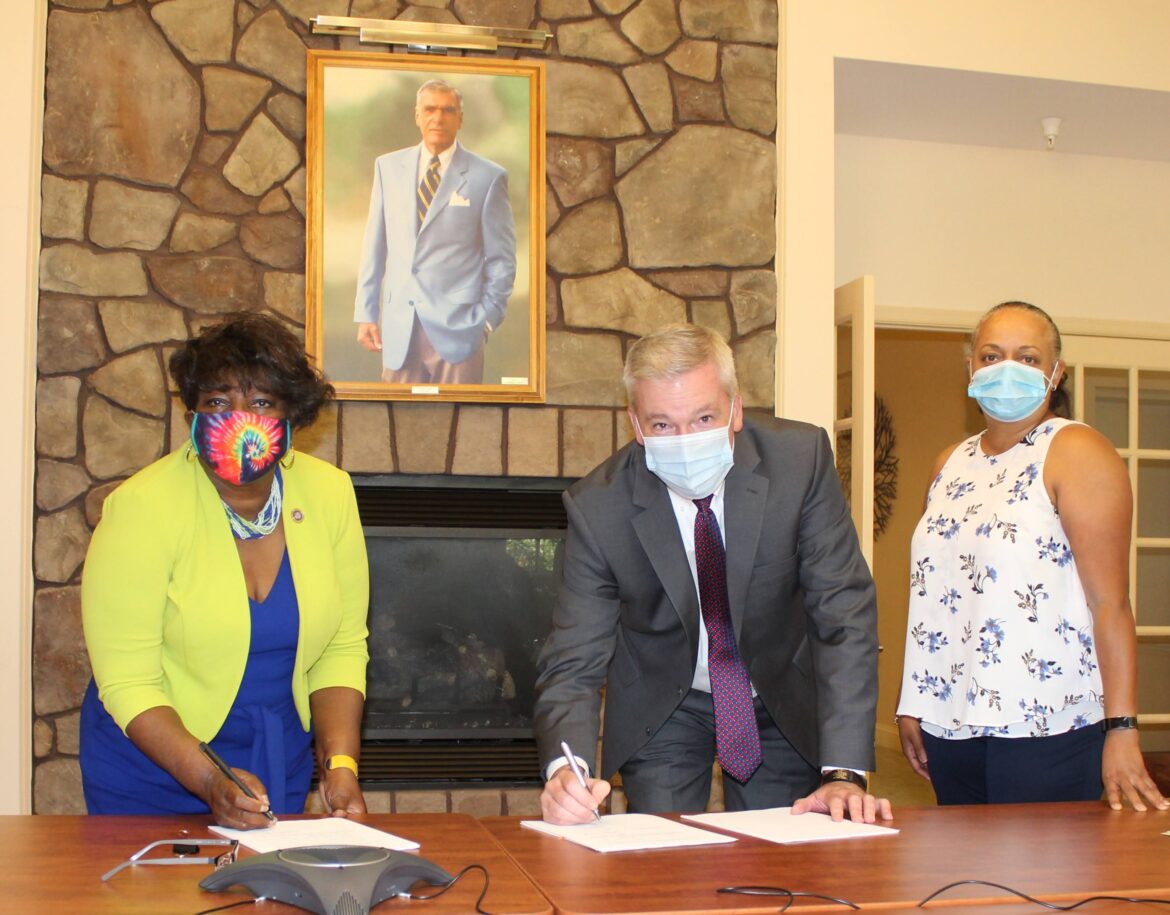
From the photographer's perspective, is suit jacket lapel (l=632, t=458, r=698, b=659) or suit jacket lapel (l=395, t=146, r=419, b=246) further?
suit jacket lapel (l=395, t=146, r=419, b=246)

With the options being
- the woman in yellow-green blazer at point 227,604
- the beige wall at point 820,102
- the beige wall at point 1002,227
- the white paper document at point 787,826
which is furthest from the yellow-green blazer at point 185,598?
the beige wall at point 1002,227

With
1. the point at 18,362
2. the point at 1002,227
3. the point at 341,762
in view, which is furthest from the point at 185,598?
the point at 1002,227

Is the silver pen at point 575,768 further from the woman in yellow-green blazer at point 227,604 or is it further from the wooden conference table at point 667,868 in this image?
the woman in yellow-green blazer at point 227,604

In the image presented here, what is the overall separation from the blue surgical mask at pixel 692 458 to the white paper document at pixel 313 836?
73 centimetres

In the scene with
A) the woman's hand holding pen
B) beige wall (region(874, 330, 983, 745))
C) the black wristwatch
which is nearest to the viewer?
the woman's hand holding pen

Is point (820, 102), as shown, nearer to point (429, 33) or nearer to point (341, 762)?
point (429, 33)

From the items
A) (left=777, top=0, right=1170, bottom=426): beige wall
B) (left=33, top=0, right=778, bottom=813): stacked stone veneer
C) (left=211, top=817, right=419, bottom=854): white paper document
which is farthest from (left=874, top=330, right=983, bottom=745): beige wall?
(left=211, top=817, right=419, bottom=854): white paper document

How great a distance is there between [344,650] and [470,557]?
1.84 metres

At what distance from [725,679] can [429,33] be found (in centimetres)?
246

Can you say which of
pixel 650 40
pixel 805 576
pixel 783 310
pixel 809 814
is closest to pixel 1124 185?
pixel 783 310

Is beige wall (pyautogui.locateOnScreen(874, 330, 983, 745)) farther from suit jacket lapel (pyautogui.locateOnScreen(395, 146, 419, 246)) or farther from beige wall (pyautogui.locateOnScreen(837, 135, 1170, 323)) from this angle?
suit jacket lapel (pyautogui.locateOnScreen(395, 146, 419, 246))

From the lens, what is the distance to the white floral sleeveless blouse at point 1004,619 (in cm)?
218

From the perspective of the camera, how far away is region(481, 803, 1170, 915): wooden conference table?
1.33 m

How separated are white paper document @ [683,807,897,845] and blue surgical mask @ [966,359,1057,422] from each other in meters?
0.92
